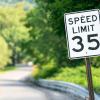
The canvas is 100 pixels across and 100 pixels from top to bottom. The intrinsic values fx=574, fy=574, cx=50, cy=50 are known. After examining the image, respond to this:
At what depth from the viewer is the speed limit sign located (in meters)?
11.0

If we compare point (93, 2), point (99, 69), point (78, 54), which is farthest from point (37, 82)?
point (78, 54)

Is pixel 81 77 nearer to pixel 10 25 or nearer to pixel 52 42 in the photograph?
pixel 52 42

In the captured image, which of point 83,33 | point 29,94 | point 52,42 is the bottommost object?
point 29,94

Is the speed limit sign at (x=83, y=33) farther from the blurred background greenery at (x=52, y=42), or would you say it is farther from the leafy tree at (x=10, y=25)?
the leafy tree at (x=10, y=25)

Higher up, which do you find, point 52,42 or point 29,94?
point 52,42

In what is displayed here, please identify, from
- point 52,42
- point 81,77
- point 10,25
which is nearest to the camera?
point 81,77

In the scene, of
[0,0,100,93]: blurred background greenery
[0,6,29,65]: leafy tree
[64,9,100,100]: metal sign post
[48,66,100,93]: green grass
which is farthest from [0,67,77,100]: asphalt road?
[0,6,29,65]: leafy tree

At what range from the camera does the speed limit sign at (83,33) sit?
11.0 metres

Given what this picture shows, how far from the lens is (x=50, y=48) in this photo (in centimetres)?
5122

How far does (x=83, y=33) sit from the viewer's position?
436 inches

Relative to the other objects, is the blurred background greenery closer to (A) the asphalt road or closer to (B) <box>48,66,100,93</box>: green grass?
(B) <box>48,66,100,93</box>: green grass

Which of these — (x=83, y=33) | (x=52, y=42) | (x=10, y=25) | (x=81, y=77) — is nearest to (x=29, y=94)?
(x=81, y=77)

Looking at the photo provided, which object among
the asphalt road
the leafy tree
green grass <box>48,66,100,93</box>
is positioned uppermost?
the leafy tree

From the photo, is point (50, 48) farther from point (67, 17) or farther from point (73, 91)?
point (67, 17)
